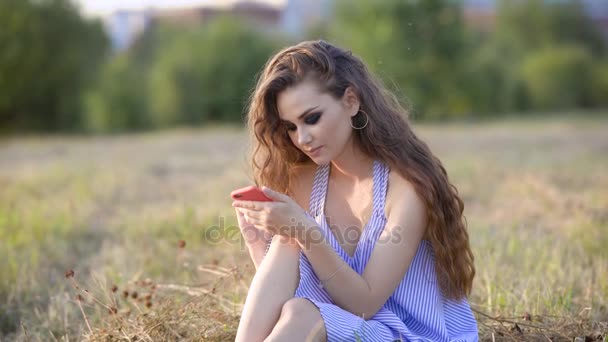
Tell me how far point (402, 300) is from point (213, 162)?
824 cm

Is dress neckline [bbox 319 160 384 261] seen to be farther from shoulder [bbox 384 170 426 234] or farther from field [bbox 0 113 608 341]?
field [bbox 0 113 608 341]

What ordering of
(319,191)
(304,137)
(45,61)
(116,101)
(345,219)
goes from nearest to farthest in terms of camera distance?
(304,137) < (345,219) < (319,191) < (45,61) < (116,101)

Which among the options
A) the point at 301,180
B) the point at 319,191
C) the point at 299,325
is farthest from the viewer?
the point at 301,180

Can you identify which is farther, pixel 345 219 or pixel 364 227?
pixel 345 219

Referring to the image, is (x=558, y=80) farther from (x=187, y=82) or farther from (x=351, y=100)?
(x=351, y=100)

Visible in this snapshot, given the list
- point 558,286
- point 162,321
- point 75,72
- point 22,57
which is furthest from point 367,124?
point 75,72

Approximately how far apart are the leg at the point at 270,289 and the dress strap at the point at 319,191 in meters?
0.33

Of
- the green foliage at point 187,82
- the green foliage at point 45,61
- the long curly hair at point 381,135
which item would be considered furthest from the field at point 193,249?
the green foliage at point 187,82

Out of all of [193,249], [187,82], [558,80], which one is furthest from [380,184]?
[558,80]

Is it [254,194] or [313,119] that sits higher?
[313,119]

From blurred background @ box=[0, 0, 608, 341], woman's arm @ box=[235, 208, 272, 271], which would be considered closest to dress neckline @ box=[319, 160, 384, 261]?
woman's arm @ box=[235, 208, 272, 271]

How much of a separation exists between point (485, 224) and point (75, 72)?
23.6 m

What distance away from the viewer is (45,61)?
25.4 m

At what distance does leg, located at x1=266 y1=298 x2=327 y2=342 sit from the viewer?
8.24 feet
